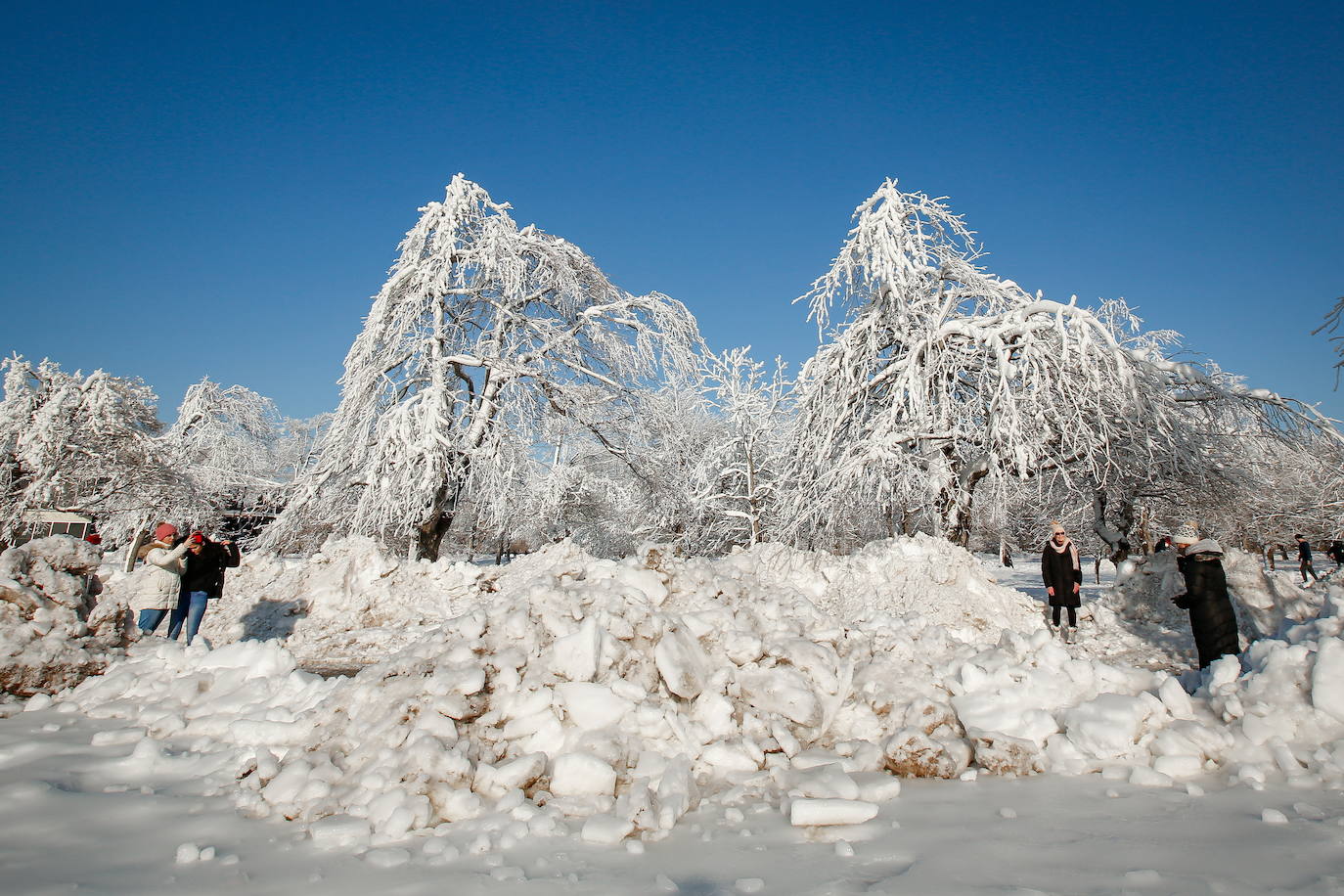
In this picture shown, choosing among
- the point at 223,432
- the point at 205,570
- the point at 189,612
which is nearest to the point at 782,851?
the point at 205,570

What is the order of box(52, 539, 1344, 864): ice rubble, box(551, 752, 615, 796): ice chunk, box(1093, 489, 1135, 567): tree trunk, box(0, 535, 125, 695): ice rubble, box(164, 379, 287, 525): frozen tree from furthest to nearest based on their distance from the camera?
box(164, 379, 287, 525): frozen tree → box(1093, 489, 1135, 567): tree trunk → box(0, 535, 125, 695): ice rubble → box(551, 752, 615, 796): ice chunk → box(52, 539, 1344, 864): ice rubble

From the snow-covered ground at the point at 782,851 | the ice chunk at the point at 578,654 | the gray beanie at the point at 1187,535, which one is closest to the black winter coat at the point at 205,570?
the snow-covered ground at the point at 782,851

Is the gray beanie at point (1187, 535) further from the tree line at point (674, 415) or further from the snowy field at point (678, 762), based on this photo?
the tree line at point (674, 415)

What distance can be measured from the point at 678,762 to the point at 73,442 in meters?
17.9

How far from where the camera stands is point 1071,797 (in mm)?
3168

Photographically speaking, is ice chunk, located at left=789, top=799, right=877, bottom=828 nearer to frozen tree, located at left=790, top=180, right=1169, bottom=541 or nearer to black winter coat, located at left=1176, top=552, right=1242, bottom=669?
black winter coat, located at left=1176, top=552, right=1242, bottom=669

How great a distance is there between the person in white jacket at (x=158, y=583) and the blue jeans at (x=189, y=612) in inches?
11.0

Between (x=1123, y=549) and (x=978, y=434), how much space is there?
5872 millimetres

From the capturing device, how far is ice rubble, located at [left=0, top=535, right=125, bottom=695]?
4.97 m

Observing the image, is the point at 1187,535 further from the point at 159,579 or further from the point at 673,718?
the point at 159,579

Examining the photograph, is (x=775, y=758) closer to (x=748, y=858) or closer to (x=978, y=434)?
(x=748, y=858)

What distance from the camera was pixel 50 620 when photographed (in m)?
5.27

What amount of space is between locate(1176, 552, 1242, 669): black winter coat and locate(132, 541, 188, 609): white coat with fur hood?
9.22 metres

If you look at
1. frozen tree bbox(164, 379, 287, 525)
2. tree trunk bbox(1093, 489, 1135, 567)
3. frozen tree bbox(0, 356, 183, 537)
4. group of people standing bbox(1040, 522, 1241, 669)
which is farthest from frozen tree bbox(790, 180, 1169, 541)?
frozen tree bbox(164, 379, 287, 525)
